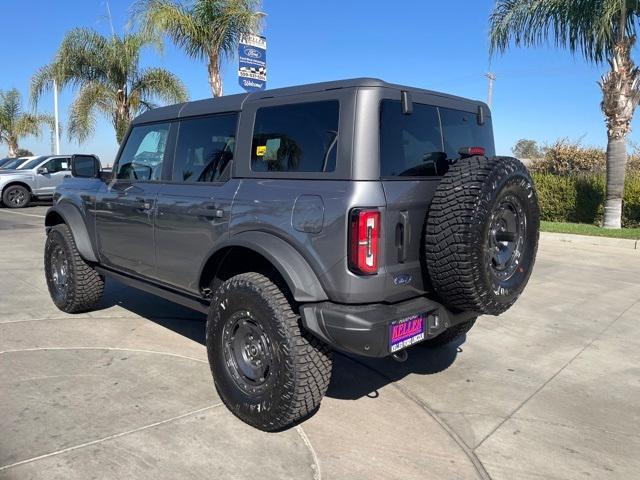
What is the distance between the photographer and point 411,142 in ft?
10.5

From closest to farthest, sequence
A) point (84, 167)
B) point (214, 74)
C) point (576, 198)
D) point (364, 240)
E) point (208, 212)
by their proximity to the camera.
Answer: point (364, 240) → point (208, 212) → point (84, 167) → point (214, 74) → point (576, 198)

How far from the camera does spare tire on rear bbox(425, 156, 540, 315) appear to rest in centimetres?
288

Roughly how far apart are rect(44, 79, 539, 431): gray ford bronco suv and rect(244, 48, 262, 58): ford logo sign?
526 cm

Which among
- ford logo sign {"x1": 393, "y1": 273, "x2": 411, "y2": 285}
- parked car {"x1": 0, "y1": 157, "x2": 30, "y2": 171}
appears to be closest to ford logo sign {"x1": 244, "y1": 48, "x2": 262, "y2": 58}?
ford logo sign {"x1": 393, "y1": 273, "x2": 411, "y2": 285}

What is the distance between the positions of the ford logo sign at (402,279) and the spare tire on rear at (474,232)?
0.41ft

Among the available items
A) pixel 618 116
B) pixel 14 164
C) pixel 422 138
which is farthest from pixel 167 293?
pixel 14 164

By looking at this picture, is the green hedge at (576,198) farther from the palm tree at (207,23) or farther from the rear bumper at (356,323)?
the rear bumper at (356,323)

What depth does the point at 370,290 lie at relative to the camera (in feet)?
9.37

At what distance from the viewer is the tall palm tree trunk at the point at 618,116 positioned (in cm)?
1194

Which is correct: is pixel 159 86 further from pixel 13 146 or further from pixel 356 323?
pixel 13 146

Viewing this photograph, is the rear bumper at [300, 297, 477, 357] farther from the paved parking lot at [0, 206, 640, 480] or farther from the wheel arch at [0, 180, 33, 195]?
the wheel arch at [0, 180, 33, 195]

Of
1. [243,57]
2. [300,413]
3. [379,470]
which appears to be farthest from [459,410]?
[243,57]

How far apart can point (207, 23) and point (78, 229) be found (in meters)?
9.54

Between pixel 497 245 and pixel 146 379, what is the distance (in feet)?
8.36
